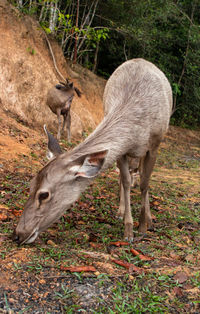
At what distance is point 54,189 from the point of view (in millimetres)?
4062

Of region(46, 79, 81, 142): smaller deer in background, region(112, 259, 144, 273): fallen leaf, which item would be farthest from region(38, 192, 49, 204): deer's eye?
region(46, 79, 81, 142): smaller deer in background

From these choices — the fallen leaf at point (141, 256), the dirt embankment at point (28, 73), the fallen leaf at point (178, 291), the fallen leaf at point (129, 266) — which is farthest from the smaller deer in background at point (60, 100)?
the fallen leaf at point (178, 291)

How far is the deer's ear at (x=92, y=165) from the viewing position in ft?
13.0

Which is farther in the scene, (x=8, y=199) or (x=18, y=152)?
(x=18, y=152)

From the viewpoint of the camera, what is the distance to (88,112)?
53.7 feet

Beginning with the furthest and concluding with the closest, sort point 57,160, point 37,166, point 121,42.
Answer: point 121,42
point 37,166
point 57,160

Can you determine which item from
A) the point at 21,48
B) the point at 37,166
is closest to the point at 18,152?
the point at 37,166

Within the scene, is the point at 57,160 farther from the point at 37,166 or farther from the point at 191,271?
the point at 37,166

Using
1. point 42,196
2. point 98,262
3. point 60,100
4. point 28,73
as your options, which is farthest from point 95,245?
point 28,73

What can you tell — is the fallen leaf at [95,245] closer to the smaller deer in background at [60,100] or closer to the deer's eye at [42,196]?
the deer's eye at [42,196]

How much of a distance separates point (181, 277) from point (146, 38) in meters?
15.8

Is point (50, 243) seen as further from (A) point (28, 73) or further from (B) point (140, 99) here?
(A) point (28, 73)

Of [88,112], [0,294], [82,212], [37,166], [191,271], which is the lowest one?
[88,112]

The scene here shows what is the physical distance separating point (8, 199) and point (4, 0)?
35.0 feet
